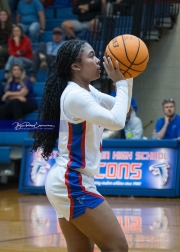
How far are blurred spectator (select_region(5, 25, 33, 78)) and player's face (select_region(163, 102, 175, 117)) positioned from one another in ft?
11.7

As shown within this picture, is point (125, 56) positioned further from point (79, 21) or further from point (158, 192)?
point (79, 21)

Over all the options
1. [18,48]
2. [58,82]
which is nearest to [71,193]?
[58,82]

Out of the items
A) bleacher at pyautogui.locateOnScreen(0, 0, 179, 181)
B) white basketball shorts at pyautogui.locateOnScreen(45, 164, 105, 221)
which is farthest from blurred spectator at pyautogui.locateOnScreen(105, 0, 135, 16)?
white basketball shorts at pyautogui.locateOnScreen(45, 164, 105, 221)

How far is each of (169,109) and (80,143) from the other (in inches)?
230

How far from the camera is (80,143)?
3.29 meters

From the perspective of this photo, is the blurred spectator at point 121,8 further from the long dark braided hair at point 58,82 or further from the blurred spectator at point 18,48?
the long dark braided hair at point 58,82

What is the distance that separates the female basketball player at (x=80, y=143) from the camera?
3193mm

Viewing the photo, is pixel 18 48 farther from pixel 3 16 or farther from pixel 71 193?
pixel 71 193

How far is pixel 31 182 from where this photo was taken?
29.8 ft

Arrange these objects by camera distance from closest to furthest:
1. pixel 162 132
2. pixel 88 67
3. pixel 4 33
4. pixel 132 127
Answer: pixel 88 67
pixel 162 132
pixel 132 127
pixel 4 33

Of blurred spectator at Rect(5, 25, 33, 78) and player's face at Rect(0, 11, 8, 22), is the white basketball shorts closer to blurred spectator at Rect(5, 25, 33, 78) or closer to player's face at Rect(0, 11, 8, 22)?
blurred spectator at Rect(5, 25, 33, 78)

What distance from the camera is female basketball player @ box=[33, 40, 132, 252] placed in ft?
10.5

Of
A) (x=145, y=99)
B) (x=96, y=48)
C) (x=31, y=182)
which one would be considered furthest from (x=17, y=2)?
(x=31, y=182)

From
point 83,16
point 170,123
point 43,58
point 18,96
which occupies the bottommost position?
point 170,123
